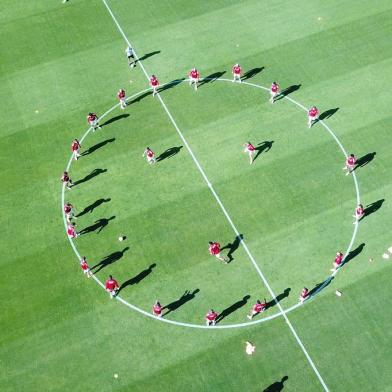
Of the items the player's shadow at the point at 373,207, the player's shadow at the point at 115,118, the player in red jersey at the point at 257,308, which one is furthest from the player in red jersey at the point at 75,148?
the player's shadow at the point at 373,207

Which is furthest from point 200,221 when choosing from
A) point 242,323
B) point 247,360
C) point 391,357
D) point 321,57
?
point 321,57

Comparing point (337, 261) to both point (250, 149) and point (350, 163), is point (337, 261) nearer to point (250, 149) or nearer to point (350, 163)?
point (350, 163)

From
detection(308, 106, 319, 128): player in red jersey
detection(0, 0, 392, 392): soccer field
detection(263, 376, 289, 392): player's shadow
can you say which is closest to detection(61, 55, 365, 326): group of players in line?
detection(308, 106, 319, 128): player in red jersey

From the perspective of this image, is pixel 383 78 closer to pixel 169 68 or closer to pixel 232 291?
pixel 169 68

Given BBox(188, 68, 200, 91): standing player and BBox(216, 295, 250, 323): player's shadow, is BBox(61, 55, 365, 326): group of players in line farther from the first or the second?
BBox(216, 295, 250, 323): player's shadow

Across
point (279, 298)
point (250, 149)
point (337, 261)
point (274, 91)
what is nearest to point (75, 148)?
point (250, 149)
